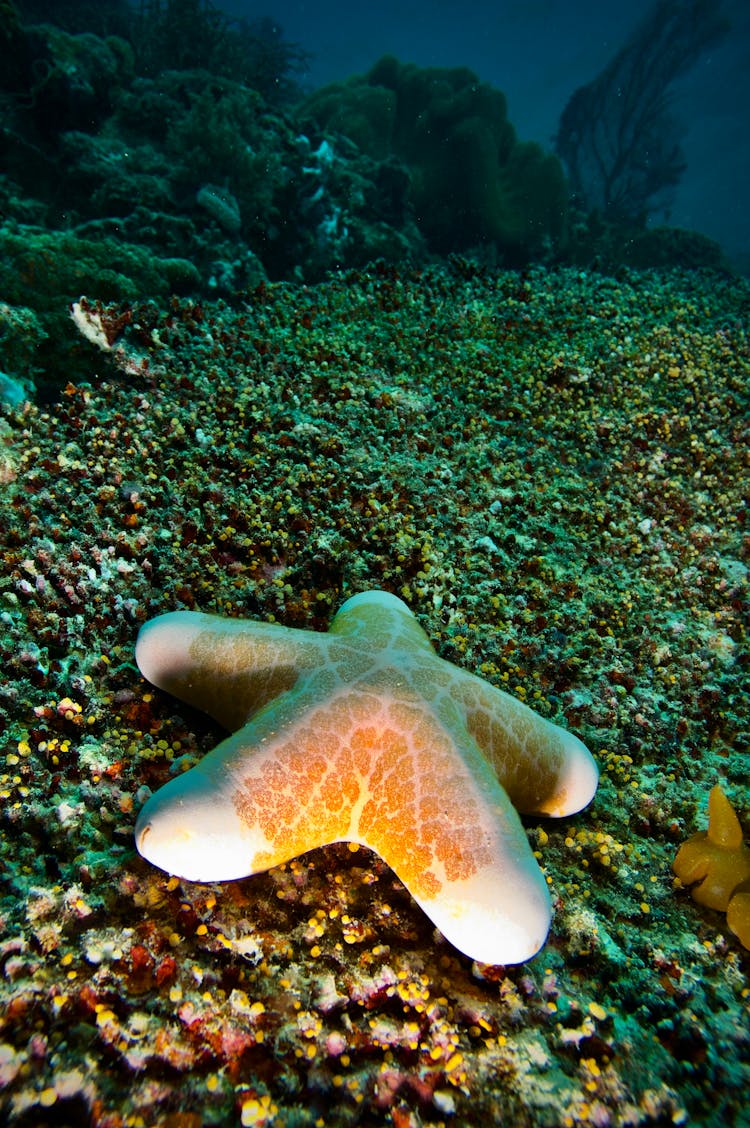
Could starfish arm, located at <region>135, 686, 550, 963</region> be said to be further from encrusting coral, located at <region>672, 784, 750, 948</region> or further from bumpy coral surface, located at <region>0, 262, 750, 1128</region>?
encrusting coral, located at <region>672, 784, 750, 948</region>

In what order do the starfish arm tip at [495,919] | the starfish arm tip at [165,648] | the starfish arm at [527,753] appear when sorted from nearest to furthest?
1. the starfish arm tip at [495,919]
2. the starfish arm at [527,753]
3. the starfish arm tip at [165,648]

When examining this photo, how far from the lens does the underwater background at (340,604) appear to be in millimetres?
2586

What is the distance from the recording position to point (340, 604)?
4.98 metres

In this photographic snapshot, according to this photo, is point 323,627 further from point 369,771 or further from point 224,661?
point 369,771

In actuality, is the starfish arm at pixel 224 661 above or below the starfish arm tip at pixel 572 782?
above

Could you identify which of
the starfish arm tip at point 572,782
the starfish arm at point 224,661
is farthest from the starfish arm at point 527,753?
the starfish arm at point 224,661

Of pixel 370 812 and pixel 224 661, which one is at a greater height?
pixel 224 661

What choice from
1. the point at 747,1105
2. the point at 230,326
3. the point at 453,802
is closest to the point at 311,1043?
the point at 453,802

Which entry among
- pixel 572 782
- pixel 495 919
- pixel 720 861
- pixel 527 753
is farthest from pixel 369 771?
pixel 720 861

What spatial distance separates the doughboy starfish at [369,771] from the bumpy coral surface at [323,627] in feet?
1.68

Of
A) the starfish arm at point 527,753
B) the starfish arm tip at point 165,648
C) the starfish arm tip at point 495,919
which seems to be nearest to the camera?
the starfish arm tip at point 495,919

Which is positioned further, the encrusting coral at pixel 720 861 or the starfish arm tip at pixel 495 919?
the encrusting coral at pixel 720 861

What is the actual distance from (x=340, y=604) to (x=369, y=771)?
2.16 metres

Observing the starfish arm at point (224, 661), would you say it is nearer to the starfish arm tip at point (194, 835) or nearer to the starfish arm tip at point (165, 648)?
the starfish arm tip at point (165, 648)
